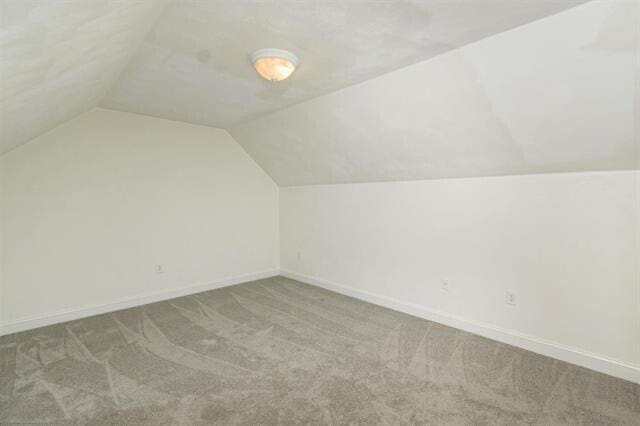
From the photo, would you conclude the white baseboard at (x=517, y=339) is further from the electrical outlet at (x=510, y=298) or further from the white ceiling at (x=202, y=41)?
the white ceiling at (x=202, y=41)

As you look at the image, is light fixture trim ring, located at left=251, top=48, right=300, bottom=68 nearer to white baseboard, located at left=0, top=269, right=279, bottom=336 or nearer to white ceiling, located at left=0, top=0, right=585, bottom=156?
white ceiling, located at left=0, top=0, right=585, bottom=156

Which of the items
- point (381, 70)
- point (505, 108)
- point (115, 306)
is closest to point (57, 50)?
point (381, 70)

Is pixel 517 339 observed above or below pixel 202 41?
below

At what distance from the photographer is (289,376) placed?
2.23m

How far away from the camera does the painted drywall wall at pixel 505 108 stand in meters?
1.67

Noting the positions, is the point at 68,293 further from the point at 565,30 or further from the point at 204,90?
the point at 565,30

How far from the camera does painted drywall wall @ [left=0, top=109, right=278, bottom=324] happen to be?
301cm

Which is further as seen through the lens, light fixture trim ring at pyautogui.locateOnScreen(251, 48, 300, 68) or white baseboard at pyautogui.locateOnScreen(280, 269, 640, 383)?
white baseboard at pyautogui.locateOnScreen(280, 269, 640, 383)

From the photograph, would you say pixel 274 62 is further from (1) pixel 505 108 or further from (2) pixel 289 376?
(2) pixel 289 376

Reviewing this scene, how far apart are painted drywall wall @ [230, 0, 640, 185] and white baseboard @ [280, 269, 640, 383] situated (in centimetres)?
137

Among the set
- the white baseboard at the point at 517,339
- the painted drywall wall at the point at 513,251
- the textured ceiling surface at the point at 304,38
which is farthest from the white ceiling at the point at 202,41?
the white baseboard at the point at 517,339

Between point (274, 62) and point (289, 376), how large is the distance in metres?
2.17

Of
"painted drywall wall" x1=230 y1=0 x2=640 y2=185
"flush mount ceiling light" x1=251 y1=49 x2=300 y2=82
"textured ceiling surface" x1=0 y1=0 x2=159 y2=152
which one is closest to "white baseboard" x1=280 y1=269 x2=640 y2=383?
"painted drywall wall" x1=230 y1=0 x2=640 y2=185

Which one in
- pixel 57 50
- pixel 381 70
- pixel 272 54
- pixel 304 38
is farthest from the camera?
pixel 381 70
